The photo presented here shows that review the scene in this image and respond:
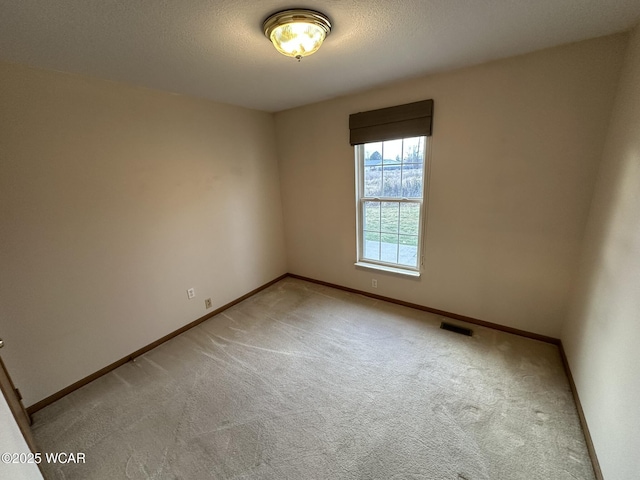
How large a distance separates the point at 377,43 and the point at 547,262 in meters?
2.11

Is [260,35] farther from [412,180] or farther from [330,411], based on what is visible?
[330,411]

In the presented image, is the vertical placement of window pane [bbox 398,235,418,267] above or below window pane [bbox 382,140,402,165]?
below

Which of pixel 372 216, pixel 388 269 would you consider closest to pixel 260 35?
pixel 372 216

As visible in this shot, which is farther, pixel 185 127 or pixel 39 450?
pixel 185 127

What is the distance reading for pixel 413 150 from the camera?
253cm

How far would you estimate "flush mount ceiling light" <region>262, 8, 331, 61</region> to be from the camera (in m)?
1.29

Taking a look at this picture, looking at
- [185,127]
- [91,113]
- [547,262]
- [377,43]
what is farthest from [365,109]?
[91,113]

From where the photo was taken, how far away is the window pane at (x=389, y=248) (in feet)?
9.55

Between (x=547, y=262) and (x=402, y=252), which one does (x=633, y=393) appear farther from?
(x=402, y=252)

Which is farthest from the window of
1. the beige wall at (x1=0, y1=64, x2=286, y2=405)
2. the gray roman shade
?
the beige wall at (x1=0, y1=64, x2=286, y2=405)

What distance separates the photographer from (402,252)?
288 centimetres

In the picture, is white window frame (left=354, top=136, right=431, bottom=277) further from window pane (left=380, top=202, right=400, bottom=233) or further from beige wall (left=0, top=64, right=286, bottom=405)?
beige wall (left=0, top=64, right=286, bottom=405)

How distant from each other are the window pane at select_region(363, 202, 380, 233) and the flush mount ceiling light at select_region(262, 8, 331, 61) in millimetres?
1781

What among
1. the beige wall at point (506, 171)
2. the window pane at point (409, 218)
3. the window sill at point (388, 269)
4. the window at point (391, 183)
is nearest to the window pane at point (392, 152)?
the window at point (391, 183)
